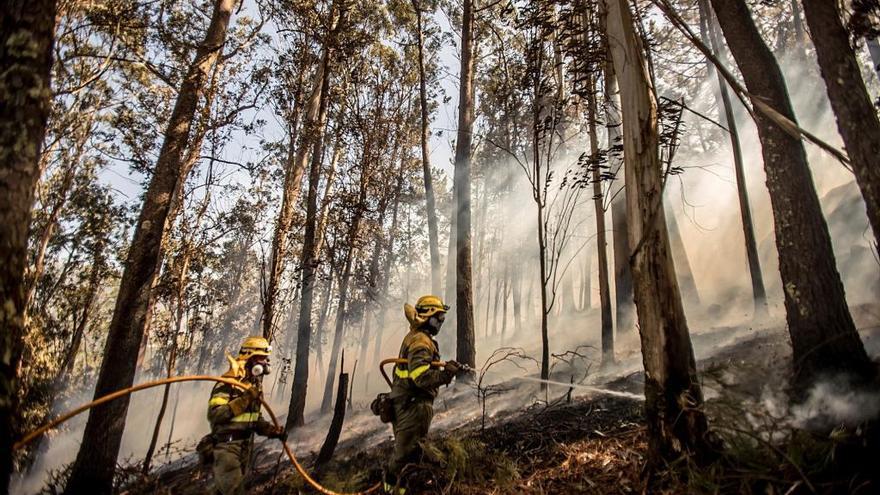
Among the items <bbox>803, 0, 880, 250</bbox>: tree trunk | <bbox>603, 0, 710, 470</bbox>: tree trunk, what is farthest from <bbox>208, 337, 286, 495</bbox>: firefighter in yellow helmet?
<bbox>803, 0, 880, 250</bbox>: tree trunk

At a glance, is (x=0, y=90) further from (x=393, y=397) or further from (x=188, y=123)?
(x=188, y=123)

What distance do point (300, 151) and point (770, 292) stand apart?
14.2 metres

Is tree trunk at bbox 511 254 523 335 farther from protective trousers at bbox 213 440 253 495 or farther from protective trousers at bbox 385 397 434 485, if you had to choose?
protective trousers at bbox 213 440 253 495

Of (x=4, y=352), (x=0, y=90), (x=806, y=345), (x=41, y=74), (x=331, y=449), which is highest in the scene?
(x=41, y=74)

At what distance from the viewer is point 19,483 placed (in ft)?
40.3

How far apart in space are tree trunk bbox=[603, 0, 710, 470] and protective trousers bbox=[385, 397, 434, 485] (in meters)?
2.28

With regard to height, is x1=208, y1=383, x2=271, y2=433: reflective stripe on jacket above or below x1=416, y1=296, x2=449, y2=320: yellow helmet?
below

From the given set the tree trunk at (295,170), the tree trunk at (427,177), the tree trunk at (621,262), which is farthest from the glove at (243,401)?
the tree trunk at (427,177)

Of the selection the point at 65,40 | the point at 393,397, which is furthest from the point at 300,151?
the point at 393,397

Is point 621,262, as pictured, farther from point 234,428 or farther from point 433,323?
point 234,428

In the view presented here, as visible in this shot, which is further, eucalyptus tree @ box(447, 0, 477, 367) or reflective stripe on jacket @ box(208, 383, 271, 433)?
eucalyptus tree @ box(447, 0, 477, 367)

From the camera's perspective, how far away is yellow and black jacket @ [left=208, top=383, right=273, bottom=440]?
4.51 metres

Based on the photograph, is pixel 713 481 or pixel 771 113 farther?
pixel 771 113

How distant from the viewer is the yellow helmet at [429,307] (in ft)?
15.2
